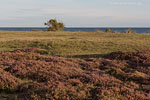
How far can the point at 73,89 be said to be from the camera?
27.3 ft

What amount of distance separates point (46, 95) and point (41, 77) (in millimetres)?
3873

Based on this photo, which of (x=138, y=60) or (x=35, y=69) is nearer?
(x=35, y=69)

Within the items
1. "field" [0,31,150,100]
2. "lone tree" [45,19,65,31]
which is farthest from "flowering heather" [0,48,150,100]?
"lone tree" [45,19,65,31]

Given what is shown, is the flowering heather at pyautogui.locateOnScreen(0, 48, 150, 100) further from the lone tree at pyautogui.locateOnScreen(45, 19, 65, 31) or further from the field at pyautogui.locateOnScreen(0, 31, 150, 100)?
the lone tree at pyautogui.locateOnScreen(45, 19, 65, 31)

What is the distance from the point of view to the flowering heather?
8.04m

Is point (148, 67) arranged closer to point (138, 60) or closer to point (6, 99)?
point (138, 60)

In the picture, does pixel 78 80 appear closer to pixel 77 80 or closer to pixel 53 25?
pixel 77 80

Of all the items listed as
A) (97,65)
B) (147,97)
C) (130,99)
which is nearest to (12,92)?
(130,99)

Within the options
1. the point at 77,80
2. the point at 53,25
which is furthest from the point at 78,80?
the point at 53,25

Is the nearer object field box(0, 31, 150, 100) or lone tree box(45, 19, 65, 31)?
field box(0, 31, 150, 100)

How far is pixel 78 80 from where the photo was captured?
1038cm

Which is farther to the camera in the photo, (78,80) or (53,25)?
(53,25)

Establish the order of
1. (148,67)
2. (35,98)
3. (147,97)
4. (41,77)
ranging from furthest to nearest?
(148,67), (41,77), (147,97), (35,98)

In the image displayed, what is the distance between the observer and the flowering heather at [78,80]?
8039 millimetres
